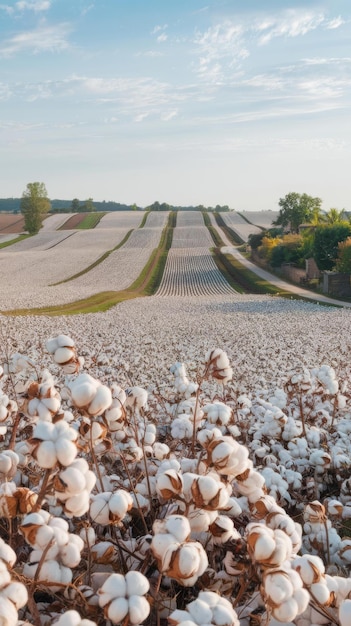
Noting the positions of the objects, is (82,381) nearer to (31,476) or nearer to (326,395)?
Result: (31,476)

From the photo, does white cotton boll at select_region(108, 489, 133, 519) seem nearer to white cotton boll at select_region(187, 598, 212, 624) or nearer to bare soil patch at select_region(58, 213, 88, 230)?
white cotton boll at select_region(187, 598, 212, 624)

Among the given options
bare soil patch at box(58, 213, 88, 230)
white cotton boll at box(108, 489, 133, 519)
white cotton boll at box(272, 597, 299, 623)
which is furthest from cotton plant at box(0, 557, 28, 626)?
bare soil patch at box(58, 213, 88, 230)

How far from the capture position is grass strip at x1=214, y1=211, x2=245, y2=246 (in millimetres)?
123675

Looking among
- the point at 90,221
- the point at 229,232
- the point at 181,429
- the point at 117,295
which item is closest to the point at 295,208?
the point at 229,232

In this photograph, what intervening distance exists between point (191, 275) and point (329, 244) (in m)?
19.5

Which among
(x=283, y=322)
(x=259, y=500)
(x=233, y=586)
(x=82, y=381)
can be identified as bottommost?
(x=283, y=322)

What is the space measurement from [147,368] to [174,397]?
23.5 feet

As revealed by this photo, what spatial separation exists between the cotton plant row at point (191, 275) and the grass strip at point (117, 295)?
124cm

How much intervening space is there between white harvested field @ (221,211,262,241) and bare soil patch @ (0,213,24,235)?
50026mm

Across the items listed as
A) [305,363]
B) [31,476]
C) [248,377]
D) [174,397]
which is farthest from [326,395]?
[305,363]

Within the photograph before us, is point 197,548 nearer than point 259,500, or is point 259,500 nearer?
point 197,548

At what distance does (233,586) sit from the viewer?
9.90 feet

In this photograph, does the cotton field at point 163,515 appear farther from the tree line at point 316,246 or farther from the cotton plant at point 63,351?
the tree line at point 316,246

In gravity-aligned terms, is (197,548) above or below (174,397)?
above
